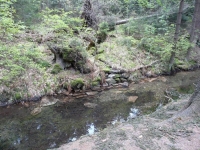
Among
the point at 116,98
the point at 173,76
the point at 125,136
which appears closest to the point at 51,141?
the point at 125,136

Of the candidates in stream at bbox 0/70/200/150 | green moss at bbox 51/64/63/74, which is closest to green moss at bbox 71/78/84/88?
stream at bbox 0/70/200/150

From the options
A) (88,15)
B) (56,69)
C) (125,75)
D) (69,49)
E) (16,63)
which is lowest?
(125,75)

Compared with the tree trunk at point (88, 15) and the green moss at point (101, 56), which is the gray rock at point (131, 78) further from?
the tree trunk at point (88, 15)

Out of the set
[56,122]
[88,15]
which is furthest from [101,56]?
[56,122]

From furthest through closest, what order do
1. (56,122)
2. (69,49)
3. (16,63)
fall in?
(69,49) < (16,63) < (56,122)

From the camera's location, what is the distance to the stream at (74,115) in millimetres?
5799

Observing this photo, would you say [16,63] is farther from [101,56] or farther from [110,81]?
[101,56]

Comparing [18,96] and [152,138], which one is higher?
[152,138]

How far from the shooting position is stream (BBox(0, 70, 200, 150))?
19.0 feet

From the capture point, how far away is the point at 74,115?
7293mm

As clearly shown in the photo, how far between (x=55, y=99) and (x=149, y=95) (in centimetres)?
446

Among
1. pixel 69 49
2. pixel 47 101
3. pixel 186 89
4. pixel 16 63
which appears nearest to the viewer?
pixel 16 63

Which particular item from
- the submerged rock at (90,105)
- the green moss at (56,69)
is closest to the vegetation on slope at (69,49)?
the green moss at (56,69)

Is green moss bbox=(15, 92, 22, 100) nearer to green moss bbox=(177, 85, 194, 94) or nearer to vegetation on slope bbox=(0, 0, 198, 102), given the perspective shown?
vegetation on slope bbox=(0, 0, 198, 102)
